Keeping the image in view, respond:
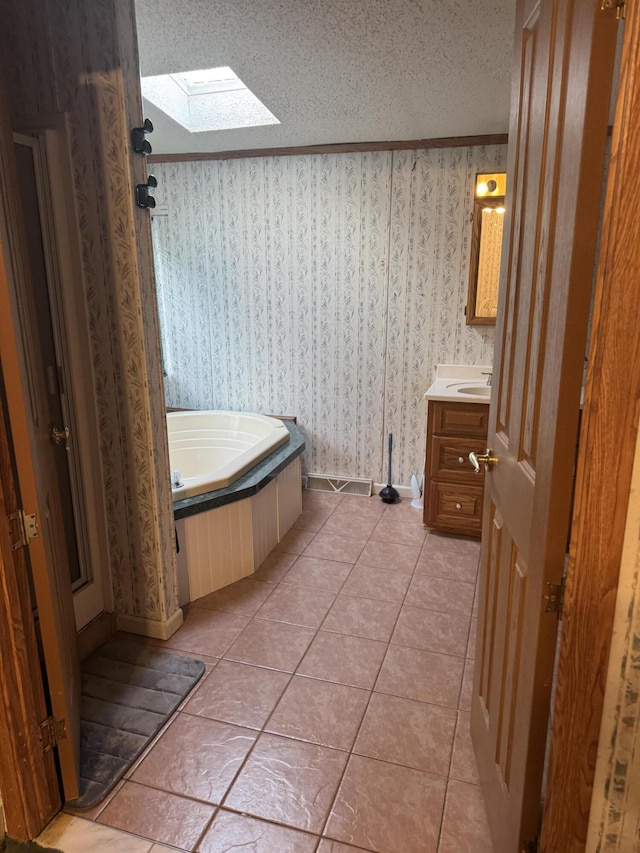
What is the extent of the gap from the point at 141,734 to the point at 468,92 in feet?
9.91

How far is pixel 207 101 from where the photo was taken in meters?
3.20

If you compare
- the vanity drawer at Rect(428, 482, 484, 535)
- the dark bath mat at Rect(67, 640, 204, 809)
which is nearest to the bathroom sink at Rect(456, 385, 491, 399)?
the vanity drawer at Rect(428, 482, 484, 535)

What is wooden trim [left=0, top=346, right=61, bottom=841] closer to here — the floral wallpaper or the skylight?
the floral wallpaper

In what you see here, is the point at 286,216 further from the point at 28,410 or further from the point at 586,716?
the point at 586,716

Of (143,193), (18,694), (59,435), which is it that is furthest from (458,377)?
(18,694)

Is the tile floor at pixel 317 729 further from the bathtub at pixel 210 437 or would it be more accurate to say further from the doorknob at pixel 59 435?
the bathtub at pixel 210 437

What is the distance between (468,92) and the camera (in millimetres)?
2656

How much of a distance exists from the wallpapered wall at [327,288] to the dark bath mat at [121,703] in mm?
2164

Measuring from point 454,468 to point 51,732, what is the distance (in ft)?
7.94

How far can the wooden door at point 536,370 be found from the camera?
90cm

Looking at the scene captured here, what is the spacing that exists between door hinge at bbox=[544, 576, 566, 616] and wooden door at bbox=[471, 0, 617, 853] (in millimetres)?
12

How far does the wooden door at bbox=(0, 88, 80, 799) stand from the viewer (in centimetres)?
133

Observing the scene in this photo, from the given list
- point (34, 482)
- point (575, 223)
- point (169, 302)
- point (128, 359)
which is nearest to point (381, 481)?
point (169, 302)

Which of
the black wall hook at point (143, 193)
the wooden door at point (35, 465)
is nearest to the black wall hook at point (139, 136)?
the black wall hook at point (143, 193)
